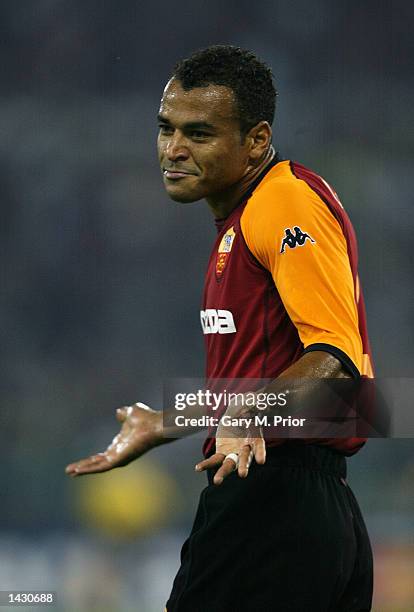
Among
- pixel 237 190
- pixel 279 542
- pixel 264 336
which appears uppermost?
pixel 237 190

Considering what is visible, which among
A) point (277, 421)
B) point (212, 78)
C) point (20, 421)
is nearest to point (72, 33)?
point (20, 421)

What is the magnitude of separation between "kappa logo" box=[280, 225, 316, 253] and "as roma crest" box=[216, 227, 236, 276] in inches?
10.7

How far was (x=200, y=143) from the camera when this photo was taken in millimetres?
2434

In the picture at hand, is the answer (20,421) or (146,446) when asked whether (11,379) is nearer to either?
(20,421)

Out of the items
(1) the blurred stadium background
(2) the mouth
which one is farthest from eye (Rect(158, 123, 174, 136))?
(1) the blurred stadium background

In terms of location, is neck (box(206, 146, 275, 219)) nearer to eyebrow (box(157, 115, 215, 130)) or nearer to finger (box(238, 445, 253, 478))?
eyebrow (box(157, 115, 215, 130))

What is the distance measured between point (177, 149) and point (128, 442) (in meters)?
0.79

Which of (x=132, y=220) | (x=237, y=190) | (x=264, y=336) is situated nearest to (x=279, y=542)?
(x=264, y=336)

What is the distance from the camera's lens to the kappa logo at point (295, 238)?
203 centimetres

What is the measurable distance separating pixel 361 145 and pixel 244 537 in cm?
444

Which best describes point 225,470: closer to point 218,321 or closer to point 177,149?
point 218,321

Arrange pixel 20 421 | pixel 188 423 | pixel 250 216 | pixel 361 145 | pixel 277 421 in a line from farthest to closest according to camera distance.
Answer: pixel 361 145
pixel 20 421
pixel 188 423
pixel 250 216
pixel 277 421

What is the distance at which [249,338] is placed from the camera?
7.52 feet

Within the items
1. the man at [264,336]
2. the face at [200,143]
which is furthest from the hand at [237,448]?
the face at [200,143]
